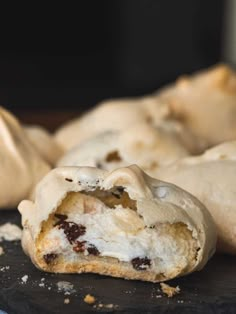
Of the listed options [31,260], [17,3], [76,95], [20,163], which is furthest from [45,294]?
[17,3]

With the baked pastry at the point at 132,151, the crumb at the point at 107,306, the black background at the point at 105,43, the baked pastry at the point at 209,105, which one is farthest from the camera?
the black background at the point at 105,43

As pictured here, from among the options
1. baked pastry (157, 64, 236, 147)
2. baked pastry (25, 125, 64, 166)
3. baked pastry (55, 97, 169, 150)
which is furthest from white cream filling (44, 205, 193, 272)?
baked pastry (157, 64, 236, 147)

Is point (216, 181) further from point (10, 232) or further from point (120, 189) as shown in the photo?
point (10, 232)

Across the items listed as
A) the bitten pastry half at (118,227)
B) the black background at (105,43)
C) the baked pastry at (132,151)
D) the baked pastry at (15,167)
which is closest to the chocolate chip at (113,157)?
the baked pastry at (132,151)

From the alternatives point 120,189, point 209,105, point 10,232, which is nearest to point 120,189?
point 120,189

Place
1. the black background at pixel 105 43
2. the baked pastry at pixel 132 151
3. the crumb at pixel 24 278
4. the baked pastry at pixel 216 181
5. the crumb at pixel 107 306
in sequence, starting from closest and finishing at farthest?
1. the crumb at pixel 107 306
2. the crumb at pixel 24 278
3. the baked pastry at pixel 216 181
4. the baked pastry at pixel 132 151
5. the black background at pixel 105 43

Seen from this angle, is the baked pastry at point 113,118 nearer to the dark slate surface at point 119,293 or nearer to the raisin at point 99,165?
the raisin at point 99,165

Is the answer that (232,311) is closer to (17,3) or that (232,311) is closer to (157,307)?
(157,307)
